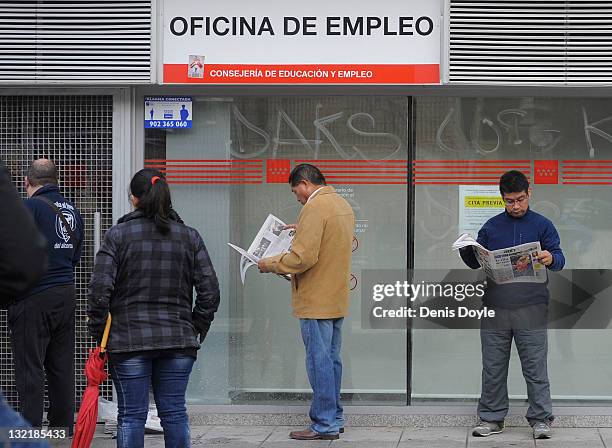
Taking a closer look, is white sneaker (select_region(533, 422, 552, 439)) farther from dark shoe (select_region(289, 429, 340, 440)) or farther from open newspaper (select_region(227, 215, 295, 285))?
open newspaper (select_region(227, 215, 295, 285))

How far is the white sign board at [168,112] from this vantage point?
816cm

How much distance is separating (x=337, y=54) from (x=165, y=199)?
100 inches

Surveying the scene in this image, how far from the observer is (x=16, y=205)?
2.84 meters

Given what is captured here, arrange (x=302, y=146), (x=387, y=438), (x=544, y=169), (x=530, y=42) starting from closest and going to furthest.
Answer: (x=387, y=438) → (x=530, y=42) → (x=544, y=169) → (x=302, y=146)

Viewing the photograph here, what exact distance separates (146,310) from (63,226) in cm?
157

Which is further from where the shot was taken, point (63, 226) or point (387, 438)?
point (387, 438)

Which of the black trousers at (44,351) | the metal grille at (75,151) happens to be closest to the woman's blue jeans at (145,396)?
the black trousers at (44,351)

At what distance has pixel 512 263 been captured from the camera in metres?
7.34

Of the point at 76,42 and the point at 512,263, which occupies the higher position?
the point at 76,42

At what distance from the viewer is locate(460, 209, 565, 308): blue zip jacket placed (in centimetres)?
740

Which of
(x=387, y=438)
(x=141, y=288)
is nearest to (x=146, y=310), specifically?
(x=141, y=288)

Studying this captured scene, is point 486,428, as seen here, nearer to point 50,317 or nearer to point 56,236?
point 50,317

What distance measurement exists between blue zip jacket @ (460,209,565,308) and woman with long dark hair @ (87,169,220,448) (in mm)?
2459

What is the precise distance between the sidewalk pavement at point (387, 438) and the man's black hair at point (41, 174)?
1.76 meters
